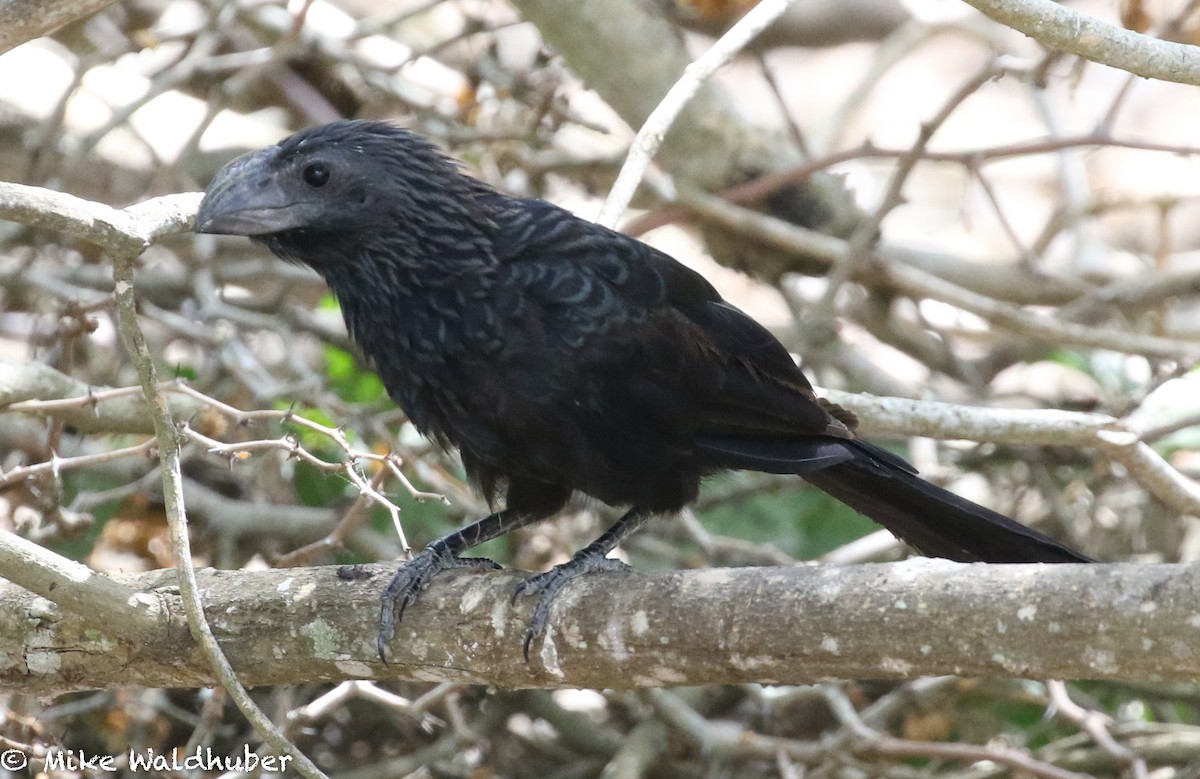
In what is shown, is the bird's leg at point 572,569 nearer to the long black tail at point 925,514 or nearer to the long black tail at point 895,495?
the long black tail at point 895,495

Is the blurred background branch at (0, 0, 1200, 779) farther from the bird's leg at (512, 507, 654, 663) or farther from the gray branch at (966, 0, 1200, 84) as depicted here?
the gray branch at (966, 0, 1200, 84)

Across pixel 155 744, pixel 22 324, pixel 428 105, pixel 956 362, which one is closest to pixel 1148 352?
pixel 956 362

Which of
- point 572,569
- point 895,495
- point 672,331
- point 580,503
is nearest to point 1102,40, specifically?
point 672,331


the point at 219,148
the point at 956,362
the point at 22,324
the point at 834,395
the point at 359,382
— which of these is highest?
the point at 219,148

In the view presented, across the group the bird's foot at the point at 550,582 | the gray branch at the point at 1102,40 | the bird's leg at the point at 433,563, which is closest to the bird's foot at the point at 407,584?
the bird's leg at the point at 433,563

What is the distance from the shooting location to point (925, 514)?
2.82m

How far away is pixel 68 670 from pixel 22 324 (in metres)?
2.80

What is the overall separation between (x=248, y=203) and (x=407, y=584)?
31.5 inches

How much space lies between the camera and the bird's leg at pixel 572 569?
2277 mm

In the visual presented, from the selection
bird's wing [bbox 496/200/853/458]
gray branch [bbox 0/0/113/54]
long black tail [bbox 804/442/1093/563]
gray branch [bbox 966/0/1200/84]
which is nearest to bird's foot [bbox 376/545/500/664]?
bird's wing [bbox 496/200/853/458]

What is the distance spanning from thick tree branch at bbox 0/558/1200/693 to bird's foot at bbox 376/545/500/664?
0.8 inches

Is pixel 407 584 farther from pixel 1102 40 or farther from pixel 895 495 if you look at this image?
pixel 1102 40

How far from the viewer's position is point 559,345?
2.56 meters

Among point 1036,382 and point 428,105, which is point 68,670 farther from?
point 1036,382
